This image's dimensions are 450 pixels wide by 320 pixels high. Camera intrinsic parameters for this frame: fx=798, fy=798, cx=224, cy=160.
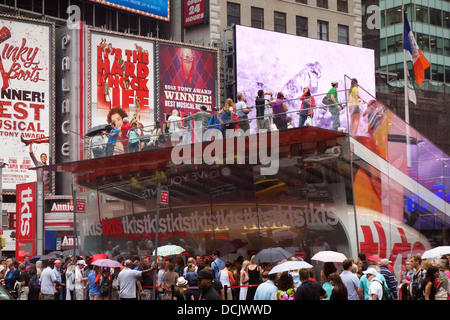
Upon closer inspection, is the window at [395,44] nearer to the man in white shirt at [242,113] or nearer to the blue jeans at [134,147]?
the blue jeans at [134,147]

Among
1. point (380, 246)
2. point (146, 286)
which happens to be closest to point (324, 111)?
point (380, 246)

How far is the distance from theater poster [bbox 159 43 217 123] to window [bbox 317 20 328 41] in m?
11.7

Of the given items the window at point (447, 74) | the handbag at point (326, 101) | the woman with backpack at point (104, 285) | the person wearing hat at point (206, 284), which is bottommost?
the woman with backpack at point (104, 285)

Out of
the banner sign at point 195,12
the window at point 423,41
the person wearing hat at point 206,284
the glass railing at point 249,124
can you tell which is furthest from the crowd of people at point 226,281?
the window at point 423,41

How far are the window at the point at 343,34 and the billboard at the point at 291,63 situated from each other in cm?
451

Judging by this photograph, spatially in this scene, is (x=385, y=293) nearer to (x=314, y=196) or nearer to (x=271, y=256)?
(x=271, y=256)

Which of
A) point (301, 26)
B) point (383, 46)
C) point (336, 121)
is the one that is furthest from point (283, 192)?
point (383, 46)

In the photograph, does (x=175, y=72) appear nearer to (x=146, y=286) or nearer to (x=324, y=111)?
(x=324, y=111)

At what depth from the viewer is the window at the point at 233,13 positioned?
6019 centimetres

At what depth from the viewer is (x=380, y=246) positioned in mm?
25797

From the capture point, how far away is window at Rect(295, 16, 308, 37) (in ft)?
211

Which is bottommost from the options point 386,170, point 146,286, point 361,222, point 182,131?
point 146,286

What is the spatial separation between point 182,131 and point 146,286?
978 centimetres

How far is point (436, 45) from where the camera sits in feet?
274
